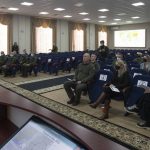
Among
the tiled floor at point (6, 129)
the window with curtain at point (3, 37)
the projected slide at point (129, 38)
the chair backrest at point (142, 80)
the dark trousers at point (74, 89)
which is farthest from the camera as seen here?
the projected slide at point (129, 38)

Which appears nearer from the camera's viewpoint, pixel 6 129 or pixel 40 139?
pixel 40 139

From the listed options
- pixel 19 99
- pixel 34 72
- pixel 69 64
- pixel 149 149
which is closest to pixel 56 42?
pixel 69 64

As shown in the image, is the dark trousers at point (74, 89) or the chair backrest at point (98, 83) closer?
the chair backrest at point (98, 83)

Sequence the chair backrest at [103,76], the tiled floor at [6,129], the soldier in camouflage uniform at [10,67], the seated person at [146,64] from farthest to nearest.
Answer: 1. the soldier in camouflage uniform at [10,67]
2. the seated person at [146,64]
3. the chair backrest at [103,76]
4. the tiled floor at [6,129]

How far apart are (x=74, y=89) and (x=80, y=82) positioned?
25 cm

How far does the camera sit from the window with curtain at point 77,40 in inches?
695

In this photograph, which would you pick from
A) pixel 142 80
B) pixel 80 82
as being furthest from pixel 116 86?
pixel 80 82

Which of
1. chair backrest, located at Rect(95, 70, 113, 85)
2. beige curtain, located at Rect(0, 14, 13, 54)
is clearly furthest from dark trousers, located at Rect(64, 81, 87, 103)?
beige curtain, located at Rect(0, 14, 13, 54)

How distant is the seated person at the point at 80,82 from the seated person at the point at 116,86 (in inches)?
22.2

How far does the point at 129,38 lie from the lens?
69.3 ft

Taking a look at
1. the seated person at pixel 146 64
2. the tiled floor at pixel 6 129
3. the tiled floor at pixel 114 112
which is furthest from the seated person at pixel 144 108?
the tiled floor at pixel 6 129

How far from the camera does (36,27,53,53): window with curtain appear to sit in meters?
15.3

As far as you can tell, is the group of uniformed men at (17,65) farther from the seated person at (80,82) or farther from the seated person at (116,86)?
the seated person at (116,86)

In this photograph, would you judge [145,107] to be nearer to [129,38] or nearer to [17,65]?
[17,65]
